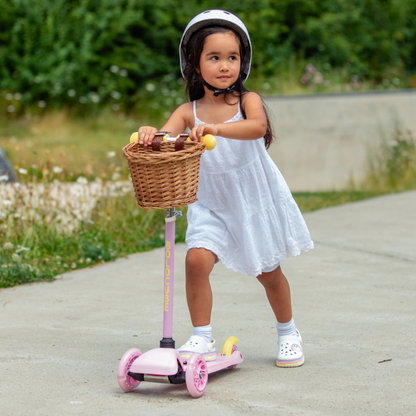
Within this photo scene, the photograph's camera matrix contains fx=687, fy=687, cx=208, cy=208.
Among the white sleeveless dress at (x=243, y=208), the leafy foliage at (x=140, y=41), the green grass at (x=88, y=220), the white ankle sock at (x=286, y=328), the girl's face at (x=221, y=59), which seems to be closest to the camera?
the girl's face at (x=221, y=59)

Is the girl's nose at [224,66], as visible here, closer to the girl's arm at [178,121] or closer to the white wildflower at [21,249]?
the girl's arm at [178,121]

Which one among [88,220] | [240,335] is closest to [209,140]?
[240,335]

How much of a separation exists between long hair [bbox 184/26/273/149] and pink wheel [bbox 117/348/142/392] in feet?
3.74

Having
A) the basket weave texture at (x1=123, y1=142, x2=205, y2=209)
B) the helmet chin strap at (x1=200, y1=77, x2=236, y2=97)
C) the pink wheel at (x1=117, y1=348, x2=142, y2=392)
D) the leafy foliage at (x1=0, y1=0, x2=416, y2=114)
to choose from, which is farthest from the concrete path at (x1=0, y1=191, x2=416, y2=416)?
the leafy foliage at (x1=0, y1=0, x2=416, y2=114)

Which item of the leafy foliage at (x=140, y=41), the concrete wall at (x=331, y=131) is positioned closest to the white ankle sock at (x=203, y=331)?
the concrete wall at (x=331, y=131)

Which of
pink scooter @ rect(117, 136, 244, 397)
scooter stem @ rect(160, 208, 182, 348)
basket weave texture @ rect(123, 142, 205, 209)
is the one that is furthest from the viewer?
scooter stem @ rect(160, 208, 182, 348)

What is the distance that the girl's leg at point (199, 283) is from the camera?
9.74ft

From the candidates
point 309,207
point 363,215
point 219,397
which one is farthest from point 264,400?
point 309,207

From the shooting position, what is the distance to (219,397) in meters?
2.77

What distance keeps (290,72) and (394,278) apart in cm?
1022

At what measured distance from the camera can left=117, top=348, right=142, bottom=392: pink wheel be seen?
276cm

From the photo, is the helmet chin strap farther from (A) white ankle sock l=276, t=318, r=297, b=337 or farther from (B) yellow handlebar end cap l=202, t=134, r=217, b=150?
(A) white ankle sock l=276, t=318, r=297, b=337

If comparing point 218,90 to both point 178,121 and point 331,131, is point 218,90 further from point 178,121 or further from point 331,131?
point 331,131

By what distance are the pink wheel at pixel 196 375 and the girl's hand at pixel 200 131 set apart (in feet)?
2.85
